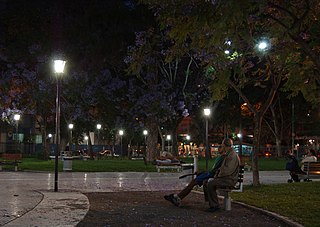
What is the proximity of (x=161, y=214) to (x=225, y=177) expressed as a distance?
1.86 m

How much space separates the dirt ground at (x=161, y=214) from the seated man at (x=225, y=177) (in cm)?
33

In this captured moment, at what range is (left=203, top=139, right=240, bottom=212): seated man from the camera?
12.1m

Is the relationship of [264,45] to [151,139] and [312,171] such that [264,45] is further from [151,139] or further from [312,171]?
[151,139]

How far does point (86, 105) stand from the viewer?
41.3m

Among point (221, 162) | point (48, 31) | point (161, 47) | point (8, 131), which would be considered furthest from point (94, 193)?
point (8, 131)

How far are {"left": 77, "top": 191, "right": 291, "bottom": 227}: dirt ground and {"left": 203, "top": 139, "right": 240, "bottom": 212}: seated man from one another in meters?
0.33

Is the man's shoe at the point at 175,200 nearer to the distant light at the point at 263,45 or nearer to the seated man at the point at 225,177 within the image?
the seated man at the point at 225,177

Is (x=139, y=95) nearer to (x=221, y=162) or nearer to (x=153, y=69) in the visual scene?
(x=153, y=69)

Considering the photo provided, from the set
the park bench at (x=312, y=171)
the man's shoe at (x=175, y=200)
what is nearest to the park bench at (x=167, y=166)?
the park bench at (x=312, y=171)

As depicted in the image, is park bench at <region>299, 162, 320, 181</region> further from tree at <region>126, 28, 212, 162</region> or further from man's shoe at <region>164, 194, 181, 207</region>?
tree at <region>126, 28, 212, 162</region>

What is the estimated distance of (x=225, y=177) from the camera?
1220 cm

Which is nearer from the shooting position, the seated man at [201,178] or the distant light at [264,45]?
the seated man at [201,178]

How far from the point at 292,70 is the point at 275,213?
5475 mm

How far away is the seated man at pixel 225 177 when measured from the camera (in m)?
12.1
